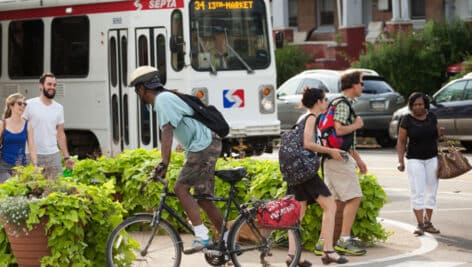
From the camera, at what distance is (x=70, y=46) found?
2173 cm

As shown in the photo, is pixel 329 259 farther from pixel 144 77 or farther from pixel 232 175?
pixel 144 77

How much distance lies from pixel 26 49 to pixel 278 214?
1271 centimetres

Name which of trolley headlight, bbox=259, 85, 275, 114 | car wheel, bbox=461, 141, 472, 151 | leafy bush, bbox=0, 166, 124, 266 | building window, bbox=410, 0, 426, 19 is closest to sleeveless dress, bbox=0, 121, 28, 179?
leafy bush, bbox=0, 166, 124, 266

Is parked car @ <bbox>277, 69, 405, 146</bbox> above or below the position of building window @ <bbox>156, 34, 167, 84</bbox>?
below

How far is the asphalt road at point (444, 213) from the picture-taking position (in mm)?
12047

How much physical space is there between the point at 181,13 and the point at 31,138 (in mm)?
7134

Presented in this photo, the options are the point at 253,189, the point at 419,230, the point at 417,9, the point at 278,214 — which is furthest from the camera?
the point at 417,9

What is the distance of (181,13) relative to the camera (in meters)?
20.1

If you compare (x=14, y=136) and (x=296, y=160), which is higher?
(x=14, y=136)

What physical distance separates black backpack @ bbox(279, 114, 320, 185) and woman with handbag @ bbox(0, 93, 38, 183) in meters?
3.12

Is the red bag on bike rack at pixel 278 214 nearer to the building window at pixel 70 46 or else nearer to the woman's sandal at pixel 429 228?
the woman's sandal at pixel 429 228

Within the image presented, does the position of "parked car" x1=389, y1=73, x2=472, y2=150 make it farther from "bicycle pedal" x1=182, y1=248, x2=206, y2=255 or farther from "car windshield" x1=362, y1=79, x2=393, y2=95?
"bicycle pedal" x1=182, y1=248, x2=206, y2=255

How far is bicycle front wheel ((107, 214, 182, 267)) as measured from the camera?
10.3 metres

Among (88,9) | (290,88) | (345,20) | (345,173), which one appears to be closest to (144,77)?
(345,173)
